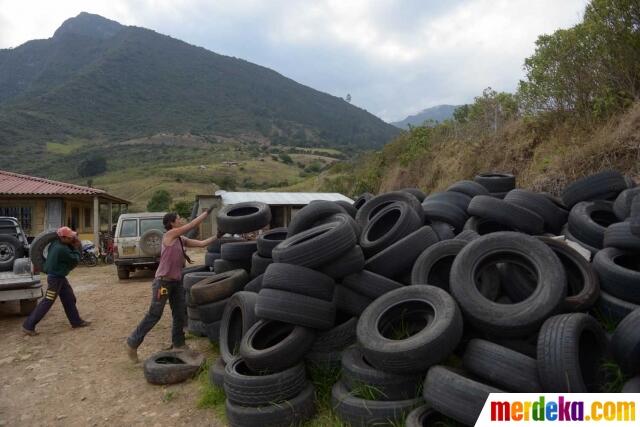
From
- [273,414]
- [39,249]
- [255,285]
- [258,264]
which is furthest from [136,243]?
[273,414]

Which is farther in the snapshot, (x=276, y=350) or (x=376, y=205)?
(x=376, y=205)

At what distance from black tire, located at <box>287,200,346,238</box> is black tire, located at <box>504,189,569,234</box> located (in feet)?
8.27

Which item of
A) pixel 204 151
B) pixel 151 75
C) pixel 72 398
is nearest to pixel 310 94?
pixel 151 75

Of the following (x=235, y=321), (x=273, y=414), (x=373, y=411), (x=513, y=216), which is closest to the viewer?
(x=373, y=411)

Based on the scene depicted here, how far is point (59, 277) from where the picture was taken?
8.04m

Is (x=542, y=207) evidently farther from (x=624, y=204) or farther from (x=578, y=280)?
(x=578, y=280)

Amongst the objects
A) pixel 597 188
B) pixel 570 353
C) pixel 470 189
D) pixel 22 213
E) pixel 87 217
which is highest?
pixel 597 188

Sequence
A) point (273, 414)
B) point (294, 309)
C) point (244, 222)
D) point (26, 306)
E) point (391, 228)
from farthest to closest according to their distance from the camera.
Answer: point (26, 306) → point (244, 222) → point (391, 228) → point (294, 309) → point (273, 414)

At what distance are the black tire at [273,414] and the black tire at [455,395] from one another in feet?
4.16

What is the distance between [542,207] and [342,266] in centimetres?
344

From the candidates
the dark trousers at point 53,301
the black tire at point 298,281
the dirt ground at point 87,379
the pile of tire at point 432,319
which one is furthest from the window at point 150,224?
the black tire at point 298,281

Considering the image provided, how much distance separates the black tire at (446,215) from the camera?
23.3ft

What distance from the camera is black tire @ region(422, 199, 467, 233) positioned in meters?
7.10

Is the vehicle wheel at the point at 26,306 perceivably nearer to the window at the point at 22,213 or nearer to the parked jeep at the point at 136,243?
the parked jeep at the point at 136,243
